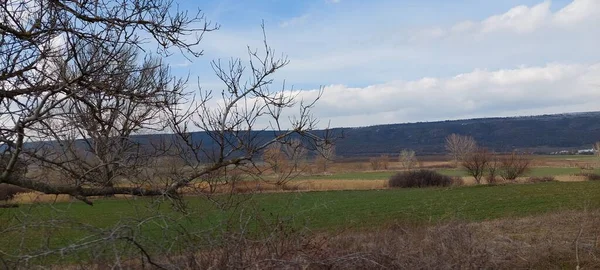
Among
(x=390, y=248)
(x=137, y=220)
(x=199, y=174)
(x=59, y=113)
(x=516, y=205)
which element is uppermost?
(x=59, y=113)

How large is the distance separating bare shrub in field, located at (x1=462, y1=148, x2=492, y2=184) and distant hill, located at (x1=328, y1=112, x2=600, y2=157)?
70169mm

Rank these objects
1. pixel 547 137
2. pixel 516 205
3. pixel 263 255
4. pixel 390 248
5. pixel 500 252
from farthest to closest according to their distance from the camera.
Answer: pixel 547 137 < pixel 516 205 < pixel 500 252 < pixel 390 248 < pixel 263 255

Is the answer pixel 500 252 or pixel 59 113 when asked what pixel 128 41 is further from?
pixel 500 252

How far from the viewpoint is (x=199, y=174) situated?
569cm

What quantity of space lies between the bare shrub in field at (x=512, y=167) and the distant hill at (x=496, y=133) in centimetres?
6889

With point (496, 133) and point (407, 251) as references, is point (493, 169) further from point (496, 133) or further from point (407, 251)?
point (496, 133)

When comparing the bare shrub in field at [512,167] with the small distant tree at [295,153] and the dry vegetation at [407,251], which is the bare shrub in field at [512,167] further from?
the small distant tree at [295,153]

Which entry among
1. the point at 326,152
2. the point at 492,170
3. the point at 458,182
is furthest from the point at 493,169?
the point at 326,152

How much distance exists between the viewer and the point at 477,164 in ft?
179

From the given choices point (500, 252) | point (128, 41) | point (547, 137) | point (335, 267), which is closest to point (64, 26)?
point (128, 41)

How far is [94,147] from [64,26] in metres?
1.24

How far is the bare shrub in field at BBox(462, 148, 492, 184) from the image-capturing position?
179ft

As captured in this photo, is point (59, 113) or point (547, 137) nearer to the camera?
point (59, 113)

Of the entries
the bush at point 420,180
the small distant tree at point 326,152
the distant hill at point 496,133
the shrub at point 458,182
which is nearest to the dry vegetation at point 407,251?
the small distant tree at point 326,152
